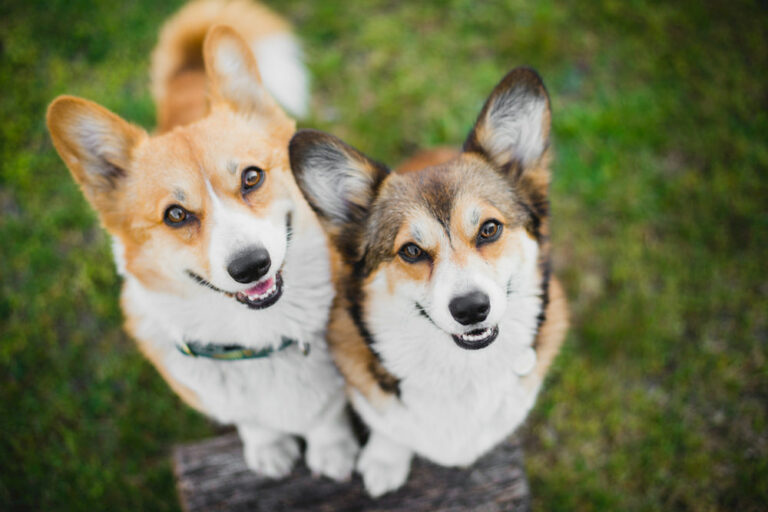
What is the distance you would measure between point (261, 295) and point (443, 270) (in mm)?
810

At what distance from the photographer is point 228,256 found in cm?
201

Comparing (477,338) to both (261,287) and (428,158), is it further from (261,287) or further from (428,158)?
(428,158)

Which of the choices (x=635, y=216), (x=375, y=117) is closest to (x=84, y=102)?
(x=375, y=117)

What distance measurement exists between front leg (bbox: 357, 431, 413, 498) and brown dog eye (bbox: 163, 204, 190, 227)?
1409 mm

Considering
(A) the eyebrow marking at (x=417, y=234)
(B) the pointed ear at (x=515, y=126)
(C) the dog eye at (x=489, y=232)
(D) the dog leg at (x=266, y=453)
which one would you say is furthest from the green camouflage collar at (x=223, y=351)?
(B) the pointed ear at (x=515, y=126)

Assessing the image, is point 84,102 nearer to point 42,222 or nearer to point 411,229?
point 411,229

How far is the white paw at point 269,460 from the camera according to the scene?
264cm

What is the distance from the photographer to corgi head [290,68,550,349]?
1.98 metres

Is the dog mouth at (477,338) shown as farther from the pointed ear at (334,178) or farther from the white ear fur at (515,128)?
the white ear fur at (515,128)

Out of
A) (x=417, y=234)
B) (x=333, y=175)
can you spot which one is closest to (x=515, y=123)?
(x=417, y=234)

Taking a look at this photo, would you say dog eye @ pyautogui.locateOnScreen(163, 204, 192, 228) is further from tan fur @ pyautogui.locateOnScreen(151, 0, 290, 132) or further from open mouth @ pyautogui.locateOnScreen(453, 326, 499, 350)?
tan fur @ pyautogui.locateOnScreen(151, 0, 290, 132)

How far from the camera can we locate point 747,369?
3.44 meters

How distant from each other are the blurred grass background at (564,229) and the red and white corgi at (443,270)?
135 centimetres

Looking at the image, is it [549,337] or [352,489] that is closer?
[549,337]
